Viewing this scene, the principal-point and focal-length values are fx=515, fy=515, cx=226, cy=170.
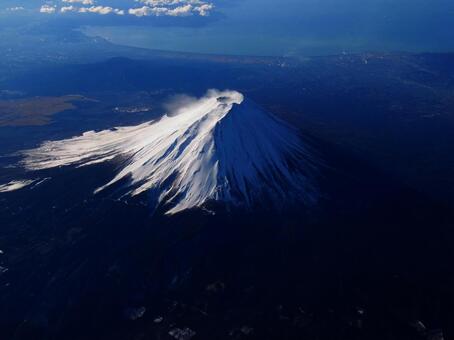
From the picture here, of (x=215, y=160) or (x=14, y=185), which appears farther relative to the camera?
(x=14, y=185)

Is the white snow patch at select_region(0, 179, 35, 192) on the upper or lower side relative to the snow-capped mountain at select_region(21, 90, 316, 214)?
lower

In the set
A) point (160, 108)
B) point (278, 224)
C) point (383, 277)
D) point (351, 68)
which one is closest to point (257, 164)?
point (278, 224)

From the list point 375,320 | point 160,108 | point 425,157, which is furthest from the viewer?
point 160,108

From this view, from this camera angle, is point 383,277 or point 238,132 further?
point 238,132

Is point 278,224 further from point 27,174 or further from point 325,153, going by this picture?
point 27,174

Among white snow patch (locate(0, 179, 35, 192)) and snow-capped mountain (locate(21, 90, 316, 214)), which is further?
white snow patch (locate(0, 179, 35, 192))

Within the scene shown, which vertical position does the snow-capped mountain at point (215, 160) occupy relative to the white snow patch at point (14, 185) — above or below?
above

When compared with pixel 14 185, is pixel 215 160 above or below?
above

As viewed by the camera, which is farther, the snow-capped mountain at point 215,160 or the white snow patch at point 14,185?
the white snow patch at point 14,185
